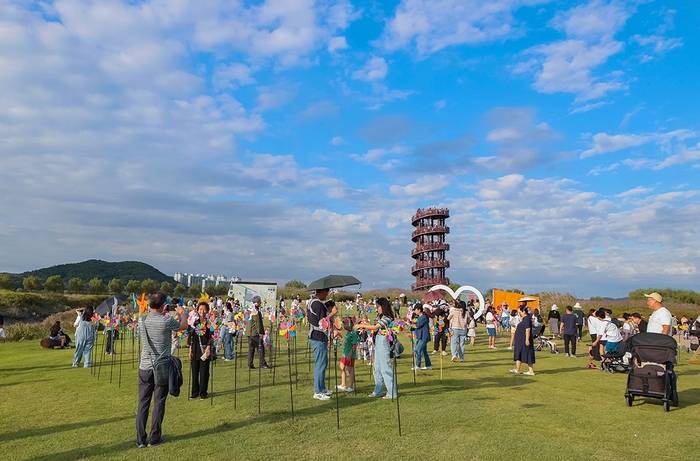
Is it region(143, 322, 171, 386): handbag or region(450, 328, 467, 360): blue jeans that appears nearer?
region(143, 322, 171, 386): handbag

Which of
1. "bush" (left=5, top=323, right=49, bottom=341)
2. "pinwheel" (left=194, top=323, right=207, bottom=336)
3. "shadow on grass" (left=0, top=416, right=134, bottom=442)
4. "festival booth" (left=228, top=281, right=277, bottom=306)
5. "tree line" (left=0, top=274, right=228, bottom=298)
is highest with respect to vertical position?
"tree line" (left=0, top=274, right=228, bottom=298)

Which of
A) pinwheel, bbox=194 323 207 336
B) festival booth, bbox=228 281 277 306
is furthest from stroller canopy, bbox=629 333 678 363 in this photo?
festival booth, bbox=228 281 277 306

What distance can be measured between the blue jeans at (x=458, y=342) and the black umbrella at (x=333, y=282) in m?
6.09

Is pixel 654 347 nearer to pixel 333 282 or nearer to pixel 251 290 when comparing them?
pixel 333 282

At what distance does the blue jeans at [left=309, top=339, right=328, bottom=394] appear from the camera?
29.1 ft

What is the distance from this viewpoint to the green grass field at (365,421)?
6.27 meters

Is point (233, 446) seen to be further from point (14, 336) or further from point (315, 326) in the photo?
point (14, 336)

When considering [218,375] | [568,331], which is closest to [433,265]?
[568,331]

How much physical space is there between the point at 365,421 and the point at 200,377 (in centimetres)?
377

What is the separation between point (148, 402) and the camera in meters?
6.42

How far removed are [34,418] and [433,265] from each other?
60.3 metres

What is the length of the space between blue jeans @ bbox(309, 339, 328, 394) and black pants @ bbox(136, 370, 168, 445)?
304 centimetres

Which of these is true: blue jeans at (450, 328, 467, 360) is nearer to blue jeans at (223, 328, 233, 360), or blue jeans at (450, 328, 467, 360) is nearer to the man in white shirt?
the man in white shirt

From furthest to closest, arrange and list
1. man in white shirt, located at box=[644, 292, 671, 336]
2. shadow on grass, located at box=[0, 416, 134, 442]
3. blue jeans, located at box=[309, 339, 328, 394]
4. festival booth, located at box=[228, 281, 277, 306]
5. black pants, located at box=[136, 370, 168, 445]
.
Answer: festival booth, located at box=[228, 281, 277, 306]
man in white shirt, located at box=[644, 292, 671, 336]
blue jeans, located at box=[309, 339, 328, 394]
shadow on grass, located at box=[0, 416, 134, 442]
black pants, located at box=[136, 370, 168, 445]
